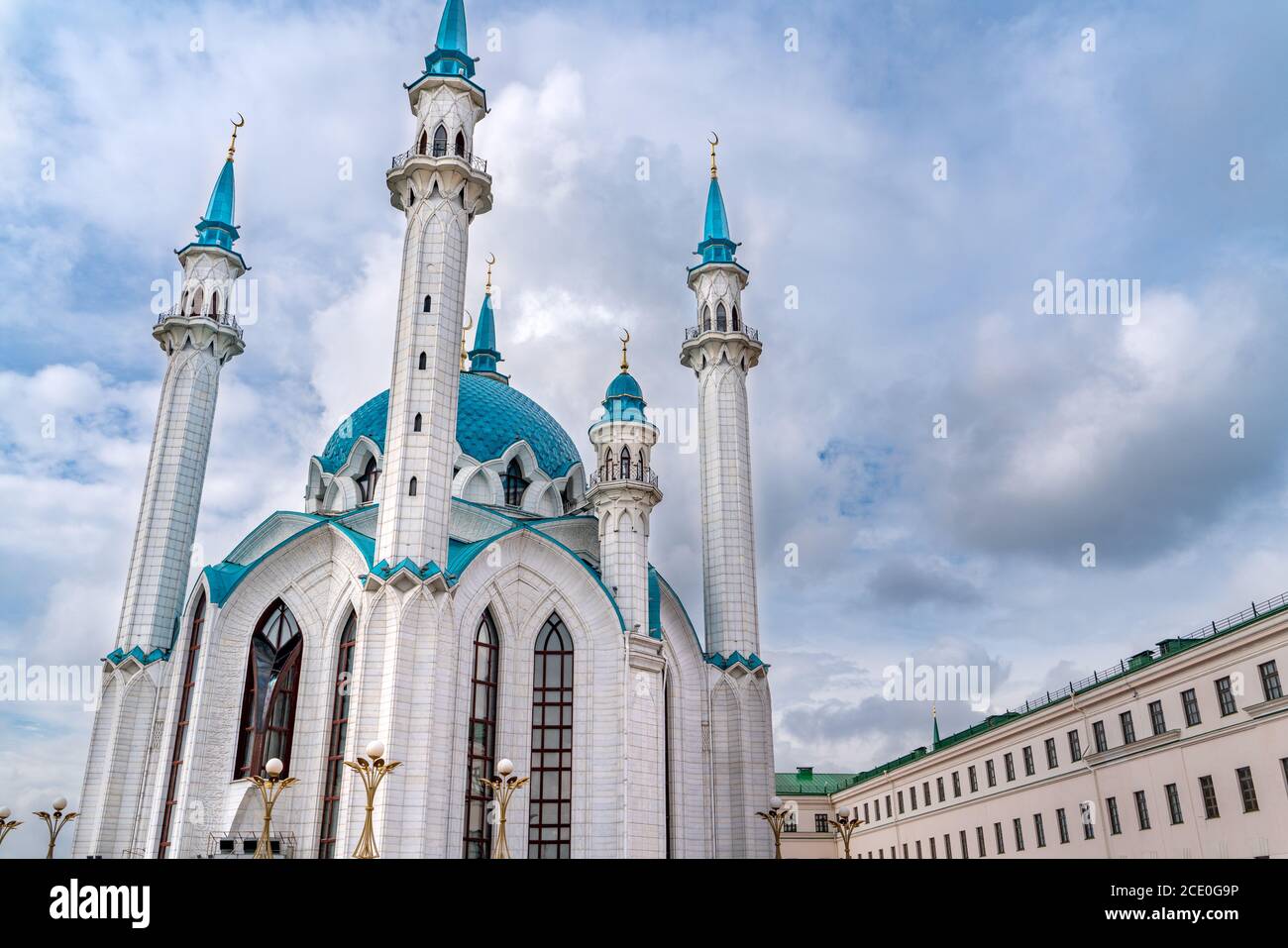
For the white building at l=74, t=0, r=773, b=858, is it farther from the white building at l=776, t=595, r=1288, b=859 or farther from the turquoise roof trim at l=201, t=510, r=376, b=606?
the white building at l=776, t=595, r=1288, b=859

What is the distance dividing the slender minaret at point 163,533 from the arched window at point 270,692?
414 centimetres

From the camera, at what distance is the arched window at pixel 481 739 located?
30641mm

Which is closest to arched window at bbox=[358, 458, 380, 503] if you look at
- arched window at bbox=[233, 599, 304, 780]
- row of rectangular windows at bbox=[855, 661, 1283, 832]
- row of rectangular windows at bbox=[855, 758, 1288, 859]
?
arched window at bbox=[233, 599, 304, 780]

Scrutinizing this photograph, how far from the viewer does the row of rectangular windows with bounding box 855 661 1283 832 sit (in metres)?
30.5

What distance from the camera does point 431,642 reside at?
96.8ft

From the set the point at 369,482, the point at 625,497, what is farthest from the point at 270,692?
the point at 625,497

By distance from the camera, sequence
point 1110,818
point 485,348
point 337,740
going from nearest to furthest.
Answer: point 337,740 < point 1110,818 < point 485,348

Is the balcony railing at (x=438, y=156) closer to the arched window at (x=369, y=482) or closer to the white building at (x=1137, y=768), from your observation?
the arched window at (x=369, y=482)

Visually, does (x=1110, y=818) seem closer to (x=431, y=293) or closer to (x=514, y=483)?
(x=514, y=483)

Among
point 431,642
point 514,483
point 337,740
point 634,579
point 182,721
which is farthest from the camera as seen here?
point 514,483

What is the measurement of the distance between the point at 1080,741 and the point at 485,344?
111 feet

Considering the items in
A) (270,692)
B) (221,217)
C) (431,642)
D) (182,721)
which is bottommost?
(182,721)
